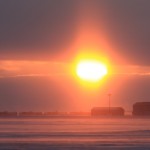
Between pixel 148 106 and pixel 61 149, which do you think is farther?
pixel 148 106

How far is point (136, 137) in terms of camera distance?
4969cm

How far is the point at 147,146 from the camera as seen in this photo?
4122cm

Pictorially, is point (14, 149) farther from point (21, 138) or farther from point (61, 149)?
point (21, 138)

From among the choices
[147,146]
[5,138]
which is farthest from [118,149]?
[5,138]

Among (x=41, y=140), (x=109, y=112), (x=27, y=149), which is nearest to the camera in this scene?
(x=27, y=149)

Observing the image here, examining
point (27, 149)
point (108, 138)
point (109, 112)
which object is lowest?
point (27, 149)

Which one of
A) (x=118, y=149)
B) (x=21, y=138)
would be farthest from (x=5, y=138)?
(x=118, y=149)

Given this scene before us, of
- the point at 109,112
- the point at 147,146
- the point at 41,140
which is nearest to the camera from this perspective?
the point at 147,146

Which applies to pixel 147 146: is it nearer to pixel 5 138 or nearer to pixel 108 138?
pixel 108 138

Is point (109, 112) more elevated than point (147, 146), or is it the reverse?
point (109, 112)

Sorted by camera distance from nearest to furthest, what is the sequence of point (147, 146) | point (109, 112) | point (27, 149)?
point (27, 149)
point (147, 146)
point (109, 112)

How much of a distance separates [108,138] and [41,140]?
6207 mm

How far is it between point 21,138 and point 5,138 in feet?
4.60

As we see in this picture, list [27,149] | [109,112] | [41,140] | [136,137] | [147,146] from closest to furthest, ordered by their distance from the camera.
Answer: [27,149], [147,146], [41,140], [136,137], [109,112]
